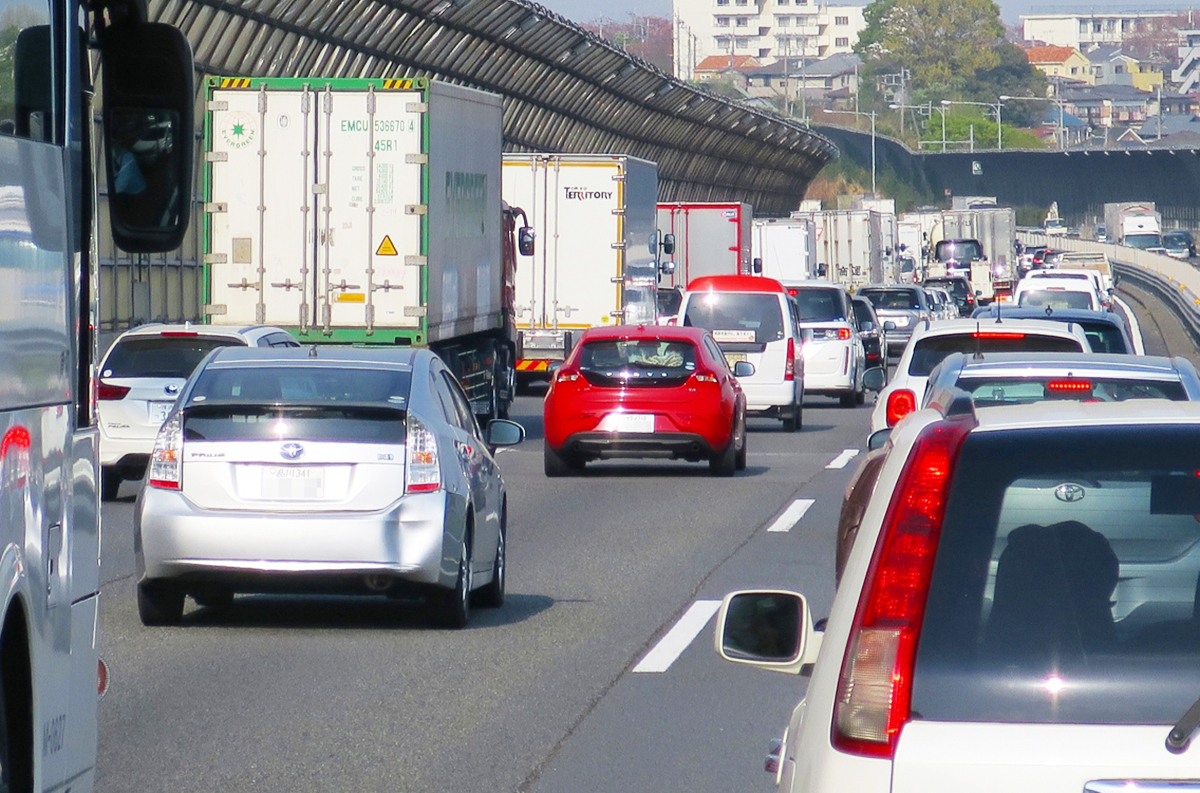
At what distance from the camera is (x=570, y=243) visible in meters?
34.1

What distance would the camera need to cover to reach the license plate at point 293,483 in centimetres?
1117

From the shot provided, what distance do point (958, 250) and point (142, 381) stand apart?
69.2 m

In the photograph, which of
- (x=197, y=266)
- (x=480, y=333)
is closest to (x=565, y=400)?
(x=480, y=333)

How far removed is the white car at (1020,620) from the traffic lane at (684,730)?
12.7 feet

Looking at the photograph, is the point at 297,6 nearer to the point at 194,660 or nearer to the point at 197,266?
the point at 197,266

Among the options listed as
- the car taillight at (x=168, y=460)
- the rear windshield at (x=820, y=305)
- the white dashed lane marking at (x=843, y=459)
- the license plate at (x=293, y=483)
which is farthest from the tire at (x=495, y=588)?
the rear windshield at (x=820, y=305)

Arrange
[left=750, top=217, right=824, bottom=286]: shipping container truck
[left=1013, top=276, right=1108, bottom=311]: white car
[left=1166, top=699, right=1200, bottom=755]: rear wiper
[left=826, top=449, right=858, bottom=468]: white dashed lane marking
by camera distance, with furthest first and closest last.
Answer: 1. [left=750, top=217, right=824, bottom=286]: shipping container truck
2. [left=1013, top=276, right=1108, bottom=311]: white car
3. [left=826, top=449, right=858, bottom=468]: white dashed lane marking
4. [left=1166, top=699, right=1200, bottom=755]: rear wiper

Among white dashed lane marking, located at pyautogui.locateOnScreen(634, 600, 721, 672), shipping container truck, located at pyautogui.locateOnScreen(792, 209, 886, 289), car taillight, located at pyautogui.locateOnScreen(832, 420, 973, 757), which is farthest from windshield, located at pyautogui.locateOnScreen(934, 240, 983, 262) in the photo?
car taillight, located at pyautogui.locateOnScreen(832, 420, 973, 757)

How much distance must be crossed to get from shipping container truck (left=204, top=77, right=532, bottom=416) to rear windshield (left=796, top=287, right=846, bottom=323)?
377 inches

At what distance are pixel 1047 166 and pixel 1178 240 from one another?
2012cm

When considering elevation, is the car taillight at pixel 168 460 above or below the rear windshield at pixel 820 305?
below

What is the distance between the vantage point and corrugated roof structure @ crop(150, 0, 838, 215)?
113ft

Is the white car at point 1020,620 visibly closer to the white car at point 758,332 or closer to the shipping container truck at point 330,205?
the shipping container truck at point 330,205

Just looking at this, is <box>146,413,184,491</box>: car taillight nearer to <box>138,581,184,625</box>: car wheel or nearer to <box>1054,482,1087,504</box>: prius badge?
<box>138,581,184,625</box>: car wheel
